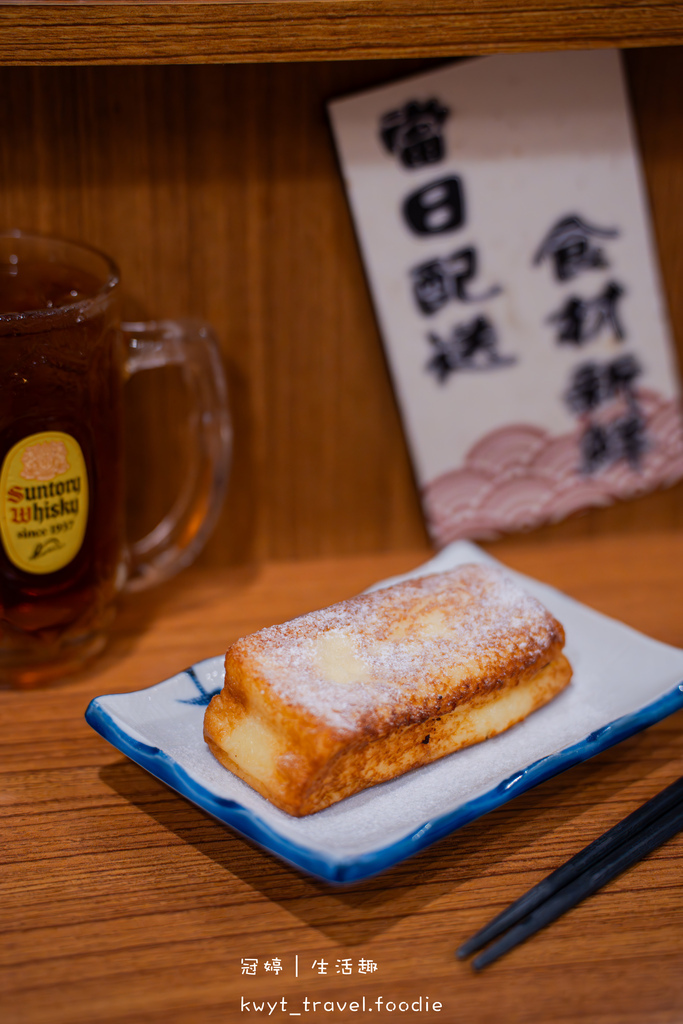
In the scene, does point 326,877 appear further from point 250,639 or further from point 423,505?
point 423,505

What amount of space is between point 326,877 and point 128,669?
1.08ft

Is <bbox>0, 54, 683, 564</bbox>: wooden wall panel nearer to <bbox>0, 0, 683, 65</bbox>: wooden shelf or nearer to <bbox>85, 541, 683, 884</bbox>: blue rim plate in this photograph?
<bbox>0, 0, 683, 65</bbox>: wooden shelf

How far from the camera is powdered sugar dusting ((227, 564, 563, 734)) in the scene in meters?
Result: 0.61

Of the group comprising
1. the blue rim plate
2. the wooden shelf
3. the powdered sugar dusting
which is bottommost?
the blue rim plate

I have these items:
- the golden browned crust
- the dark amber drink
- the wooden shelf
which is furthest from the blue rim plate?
the wooden shelf

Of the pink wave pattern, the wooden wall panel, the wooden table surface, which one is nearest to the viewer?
the wooden table surface

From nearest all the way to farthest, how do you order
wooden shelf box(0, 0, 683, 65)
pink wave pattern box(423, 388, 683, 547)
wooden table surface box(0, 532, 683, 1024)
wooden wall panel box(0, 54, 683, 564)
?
wooden table surface box(0, 532, 683, 1024) < wooden shelf box(0, 0, 683, 65) < wooden wall panel box(0, 54, 683, 564) < pink wave pattern box(423, 388, 683, 547)

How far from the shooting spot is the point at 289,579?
3.12ft

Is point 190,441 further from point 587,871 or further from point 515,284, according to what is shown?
point 587,871

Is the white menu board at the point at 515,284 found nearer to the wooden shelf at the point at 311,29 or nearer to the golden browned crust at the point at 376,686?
the wooden shelf at the point at 311,29

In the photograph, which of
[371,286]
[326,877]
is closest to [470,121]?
[371,286]

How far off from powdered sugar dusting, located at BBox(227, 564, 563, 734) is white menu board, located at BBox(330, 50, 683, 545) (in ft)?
0.79

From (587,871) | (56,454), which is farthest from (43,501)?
(587,871)

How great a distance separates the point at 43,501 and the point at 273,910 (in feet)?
1.07
